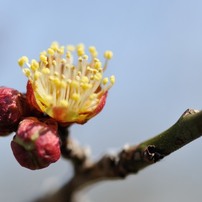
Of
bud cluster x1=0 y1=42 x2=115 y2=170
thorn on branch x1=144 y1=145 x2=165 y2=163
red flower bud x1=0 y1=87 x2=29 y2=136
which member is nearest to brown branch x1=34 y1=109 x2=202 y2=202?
thorn on branch x1=144 y1=145 x2=165 y2=163

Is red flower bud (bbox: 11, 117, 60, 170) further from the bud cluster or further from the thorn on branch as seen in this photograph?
the thorn on branch

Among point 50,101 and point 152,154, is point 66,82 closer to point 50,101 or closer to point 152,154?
point 50,101

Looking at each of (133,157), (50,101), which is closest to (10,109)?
(50,101)

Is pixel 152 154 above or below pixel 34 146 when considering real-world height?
above

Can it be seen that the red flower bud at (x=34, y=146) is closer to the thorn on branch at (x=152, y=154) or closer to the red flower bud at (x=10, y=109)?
the red flower bud at (x=10, y=109)

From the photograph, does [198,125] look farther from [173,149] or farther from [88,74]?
[88,74]

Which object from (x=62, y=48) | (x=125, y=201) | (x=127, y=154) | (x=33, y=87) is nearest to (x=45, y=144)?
(x=33, y=87)
